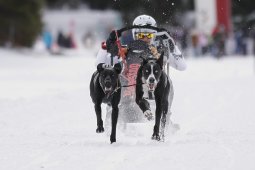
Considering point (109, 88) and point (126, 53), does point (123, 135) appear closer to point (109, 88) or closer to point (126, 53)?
point (126, 53)

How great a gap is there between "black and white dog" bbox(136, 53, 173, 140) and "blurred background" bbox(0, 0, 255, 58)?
2186cm

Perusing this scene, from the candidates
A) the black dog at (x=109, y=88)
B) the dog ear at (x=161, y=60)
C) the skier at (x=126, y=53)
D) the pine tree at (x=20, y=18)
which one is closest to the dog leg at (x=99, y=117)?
the black dog at (x=109, y=88)

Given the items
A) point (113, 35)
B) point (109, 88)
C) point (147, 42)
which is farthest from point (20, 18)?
point (109, 88)

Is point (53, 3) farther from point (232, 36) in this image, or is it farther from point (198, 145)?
point (198, 145)

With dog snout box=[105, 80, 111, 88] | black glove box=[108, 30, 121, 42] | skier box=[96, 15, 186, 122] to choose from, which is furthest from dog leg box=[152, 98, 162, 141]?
black glove box=[108, 30, 121, 42]

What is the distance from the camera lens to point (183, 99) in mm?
16422

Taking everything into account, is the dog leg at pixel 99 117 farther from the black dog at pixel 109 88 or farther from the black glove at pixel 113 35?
the black glove at pixel 113 35

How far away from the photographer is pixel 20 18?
137 feet

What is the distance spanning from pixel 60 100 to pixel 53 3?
53224 mm

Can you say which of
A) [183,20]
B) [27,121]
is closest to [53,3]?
[183,20]

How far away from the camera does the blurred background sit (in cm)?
4072

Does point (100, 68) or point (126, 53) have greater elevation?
point (126, 53)

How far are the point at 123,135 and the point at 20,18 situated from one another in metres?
32.3

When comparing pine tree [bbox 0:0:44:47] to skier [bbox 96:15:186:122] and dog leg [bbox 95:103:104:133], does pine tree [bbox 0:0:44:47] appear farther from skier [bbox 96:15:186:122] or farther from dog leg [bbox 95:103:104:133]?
dog leg [bbox 95:103:104:133]
